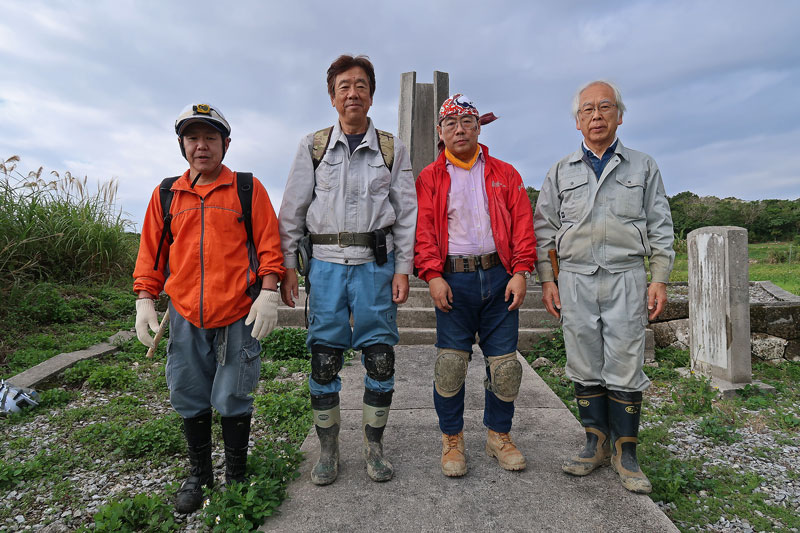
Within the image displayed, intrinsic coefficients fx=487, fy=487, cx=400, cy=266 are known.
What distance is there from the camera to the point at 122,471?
3111 mm

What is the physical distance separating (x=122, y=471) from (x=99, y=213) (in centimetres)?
636

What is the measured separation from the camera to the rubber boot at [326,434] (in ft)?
8.36

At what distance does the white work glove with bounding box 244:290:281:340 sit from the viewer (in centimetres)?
237

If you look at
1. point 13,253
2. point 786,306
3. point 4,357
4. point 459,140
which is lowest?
point 4,357

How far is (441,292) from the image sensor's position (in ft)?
8.44

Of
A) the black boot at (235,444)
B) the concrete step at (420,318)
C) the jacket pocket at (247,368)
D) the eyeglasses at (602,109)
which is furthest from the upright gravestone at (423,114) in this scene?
the black boot at (235,444)

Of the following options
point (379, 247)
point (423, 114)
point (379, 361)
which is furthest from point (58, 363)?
point (423, 114)

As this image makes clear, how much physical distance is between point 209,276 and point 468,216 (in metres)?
1.38

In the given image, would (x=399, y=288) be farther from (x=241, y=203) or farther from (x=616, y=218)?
(x=616, y=218)

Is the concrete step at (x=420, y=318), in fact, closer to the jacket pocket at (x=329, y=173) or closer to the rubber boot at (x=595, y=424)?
the rubber boot at (x=595, y=424)

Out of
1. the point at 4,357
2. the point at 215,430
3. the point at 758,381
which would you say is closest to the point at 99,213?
the point at 4,357

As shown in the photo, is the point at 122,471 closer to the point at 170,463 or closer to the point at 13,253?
the point at 170,463

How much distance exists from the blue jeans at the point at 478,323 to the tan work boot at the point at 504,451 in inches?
2.3

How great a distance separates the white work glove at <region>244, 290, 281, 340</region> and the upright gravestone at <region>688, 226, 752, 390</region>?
458 cm
